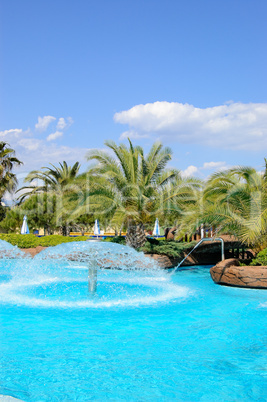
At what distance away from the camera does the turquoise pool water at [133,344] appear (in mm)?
4398

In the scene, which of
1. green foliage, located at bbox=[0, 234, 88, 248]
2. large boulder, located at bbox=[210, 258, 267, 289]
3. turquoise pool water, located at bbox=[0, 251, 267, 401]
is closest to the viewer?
turquoise pool water, located at bbox=[0, 251, 267, 401]

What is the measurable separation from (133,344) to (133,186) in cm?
1239

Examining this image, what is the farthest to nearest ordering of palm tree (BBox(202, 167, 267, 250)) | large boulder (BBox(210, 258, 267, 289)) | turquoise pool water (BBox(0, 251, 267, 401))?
palm tree (BBox(202, 167, 267, 250)) → large boulder (BBox(210, 258, 267, 289)) → turquoise pool water (BBox(0, 251, 267, 401))

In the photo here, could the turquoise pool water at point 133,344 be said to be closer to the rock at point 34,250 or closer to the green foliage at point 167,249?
the green foliage at point 167,249

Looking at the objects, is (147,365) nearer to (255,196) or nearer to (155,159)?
(255,196)

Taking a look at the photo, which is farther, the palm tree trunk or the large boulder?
the palm tree trunk

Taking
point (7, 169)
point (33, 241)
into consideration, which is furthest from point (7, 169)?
point (33, 241)

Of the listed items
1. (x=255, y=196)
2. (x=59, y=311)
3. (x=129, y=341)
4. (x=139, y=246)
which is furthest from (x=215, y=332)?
(x=139, y=246)

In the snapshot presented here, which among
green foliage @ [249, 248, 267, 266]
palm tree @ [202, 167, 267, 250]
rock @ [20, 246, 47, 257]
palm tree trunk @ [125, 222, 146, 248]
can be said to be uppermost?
palm tree @ [202, 167, 267, 250]

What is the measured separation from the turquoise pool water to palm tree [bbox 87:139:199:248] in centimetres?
747

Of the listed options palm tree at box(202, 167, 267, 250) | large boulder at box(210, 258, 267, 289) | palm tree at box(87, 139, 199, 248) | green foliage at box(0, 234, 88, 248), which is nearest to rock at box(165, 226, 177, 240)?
palm tree at box(87, 139, 199, 248)

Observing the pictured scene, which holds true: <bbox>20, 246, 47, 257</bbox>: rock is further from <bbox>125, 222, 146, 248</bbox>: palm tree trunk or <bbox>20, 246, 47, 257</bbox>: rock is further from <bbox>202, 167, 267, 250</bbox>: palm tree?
<bbox>202, 167, 267, 250</bbox>: palm tree

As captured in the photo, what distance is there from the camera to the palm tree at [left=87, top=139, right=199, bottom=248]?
707 inches

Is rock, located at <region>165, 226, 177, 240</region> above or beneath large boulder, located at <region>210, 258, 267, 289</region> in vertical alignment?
above
